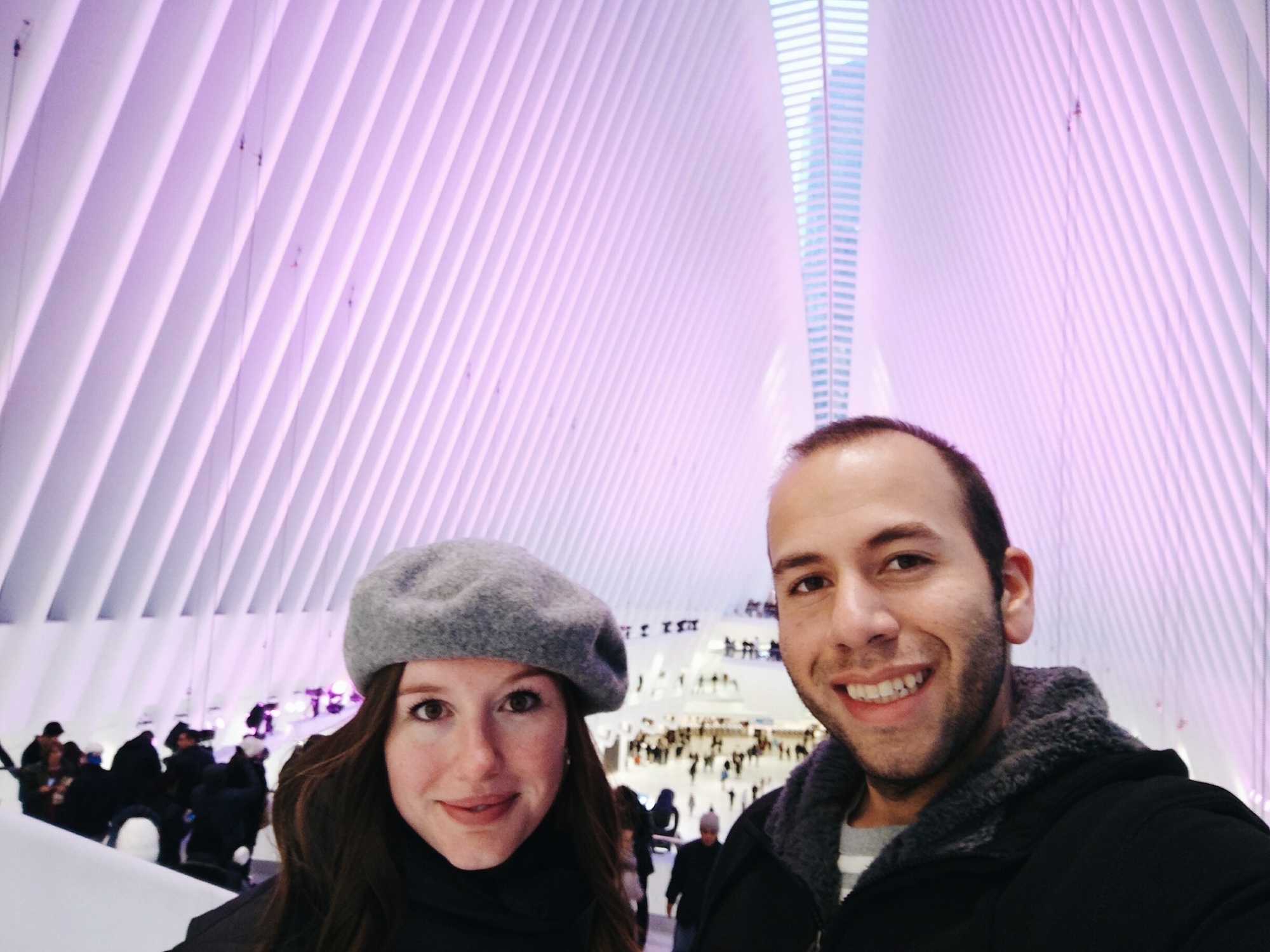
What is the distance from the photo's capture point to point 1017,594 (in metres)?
1.35

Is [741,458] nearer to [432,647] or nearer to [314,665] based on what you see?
[314,665]

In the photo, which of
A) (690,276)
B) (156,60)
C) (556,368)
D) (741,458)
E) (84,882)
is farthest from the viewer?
(741,458)

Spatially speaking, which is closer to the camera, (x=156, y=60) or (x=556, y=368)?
(x=156, y=60)

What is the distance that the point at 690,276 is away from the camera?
1905 centimetres

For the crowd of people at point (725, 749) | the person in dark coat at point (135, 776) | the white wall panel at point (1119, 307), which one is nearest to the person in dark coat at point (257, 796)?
the person in dark coat at point (135, 776)

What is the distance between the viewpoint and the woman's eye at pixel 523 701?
1524mm

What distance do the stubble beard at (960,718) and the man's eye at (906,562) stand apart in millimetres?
106

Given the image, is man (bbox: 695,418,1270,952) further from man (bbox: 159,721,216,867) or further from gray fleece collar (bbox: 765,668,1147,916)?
man (bbox: 159,721,216,867)

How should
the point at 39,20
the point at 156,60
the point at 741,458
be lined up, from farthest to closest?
the point at 741,458 → the point at 156,60 → the point at 39,20

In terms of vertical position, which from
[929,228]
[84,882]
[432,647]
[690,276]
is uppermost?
[929,228]

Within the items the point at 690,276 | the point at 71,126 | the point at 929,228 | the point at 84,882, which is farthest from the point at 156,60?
the point at 929,228

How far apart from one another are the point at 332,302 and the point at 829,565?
8825mm

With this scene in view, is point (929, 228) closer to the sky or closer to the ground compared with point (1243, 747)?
closer to the sky

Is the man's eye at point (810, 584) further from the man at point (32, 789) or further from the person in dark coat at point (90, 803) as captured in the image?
the man at point (32, 789)
